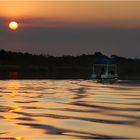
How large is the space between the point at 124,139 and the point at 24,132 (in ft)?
9.82

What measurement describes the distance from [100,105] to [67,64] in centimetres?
11407

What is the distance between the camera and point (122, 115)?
60.4 ft

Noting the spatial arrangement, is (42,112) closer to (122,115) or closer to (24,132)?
(122,115)

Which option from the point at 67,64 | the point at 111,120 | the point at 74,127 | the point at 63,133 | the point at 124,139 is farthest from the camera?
the point at 67,64

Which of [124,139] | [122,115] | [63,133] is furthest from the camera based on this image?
[122,115]

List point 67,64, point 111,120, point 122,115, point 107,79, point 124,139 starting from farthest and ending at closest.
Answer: point 67,64 < point 107,79 < point 122,115 < point 111,120 < point 124,139

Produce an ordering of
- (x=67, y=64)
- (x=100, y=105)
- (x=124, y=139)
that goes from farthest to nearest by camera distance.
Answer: (x=67, y=64) → (x=100, y=105) → (x=124, y=139)

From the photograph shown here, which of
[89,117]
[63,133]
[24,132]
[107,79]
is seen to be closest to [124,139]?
[63,133]

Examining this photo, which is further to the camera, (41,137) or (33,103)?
(33,103)

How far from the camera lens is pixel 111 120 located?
16859mm

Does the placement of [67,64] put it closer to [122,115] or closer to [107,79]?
[107,79]

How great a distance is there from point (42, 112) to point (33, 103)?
13.4 ft

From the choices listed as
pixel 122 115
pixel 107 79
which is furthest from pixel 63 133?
pixel 107 79

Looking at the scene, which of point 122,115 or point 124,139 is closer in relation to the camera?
point 124,139
